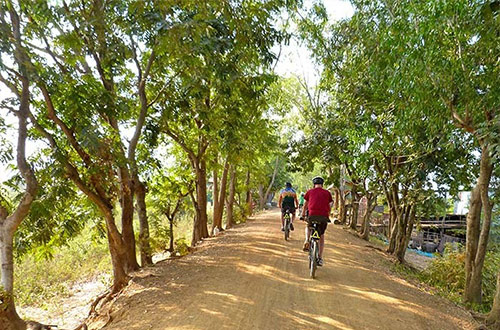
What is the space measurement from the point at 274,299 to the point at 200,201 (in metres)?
9.17

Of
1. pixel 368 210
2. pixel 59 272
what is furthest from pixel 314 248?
pixel 59 272

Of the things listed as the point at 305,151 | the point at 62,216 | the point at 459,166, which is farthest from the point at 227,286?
the point at 305,151

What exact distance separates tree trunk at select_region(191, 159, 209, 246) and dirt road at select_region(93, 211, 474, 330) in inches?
224

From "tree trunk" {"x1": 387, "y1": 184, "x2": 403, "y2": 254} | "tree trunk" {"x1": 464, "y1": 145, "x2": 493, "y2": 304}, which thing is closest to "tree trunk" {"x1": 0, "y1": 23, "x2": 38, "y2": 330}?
"tree trunk" {"x1": 464, "y1": 145, "x2": 493, "y2": 304}

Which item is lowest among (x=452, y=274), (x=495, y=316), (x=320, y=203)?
(x=452, y=274)

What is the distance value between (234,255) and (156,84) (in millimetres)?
5636

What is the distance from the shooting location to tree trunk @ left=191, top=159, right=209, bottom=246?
1438 cm

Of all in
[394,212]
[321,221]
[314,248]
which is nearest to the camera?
[314,248]

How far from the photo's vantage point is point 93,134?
19.2ft

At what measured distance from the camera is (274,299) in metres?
5.77

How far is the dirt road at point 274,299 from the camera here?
498 centimetres

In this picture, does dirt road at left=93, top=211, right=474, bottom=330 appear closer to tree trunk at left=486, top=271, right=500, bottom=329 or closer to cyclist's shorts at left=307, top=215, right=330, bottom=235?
tree trunk at left=486, top=271, right=500, bottom=329

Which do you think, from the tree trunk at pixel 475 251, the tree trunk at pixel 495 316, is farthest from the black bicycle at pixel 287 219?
the tree trunk at pixel 495 316

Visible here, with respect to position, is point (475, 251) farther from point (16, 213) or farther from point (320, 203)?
point (16, 213)
